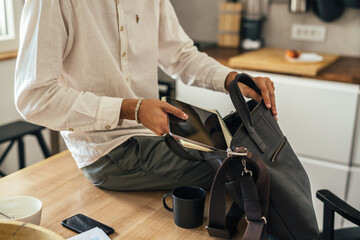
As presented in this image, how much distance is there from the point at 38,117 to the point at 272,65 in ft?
4.86

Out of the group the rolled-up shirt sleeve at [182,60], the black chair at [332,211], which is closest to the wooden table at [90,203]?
the black chair at [332,211]

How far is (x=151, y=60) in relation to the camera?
143 cm

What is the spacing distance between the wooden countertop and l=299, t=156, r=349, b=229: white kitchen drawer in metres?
0.45

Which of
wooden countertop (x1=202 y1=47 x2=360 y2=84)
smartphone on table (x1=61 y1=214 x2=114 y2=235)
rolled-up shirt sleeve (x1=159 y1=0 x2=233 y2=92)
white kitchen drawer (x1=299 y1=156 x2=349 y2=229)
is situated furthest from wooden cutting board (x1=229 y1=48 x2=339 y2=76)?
smartphone on table (x1=61 y1=214 x2=114 y2=235)

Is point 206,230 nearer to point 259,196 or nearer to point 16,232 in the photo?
point 259,196

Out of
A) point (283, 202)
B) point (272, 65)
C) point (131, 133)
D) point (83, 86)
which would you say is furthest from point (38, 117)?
point (272, 65)

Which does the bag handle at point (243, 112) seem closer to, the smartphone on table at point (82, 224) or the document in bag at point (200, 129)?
the document in bag at point (200, 129)

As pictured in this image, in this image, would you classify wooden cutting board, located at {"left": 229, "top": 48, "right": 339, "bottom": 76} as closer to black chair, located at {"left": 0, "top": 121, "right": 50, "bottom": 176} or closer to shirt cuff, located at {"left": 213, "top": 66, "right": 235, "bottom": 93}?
shirt cuff, located at {"left": 213, "top": 66, "right": 235, "bottom": 93}

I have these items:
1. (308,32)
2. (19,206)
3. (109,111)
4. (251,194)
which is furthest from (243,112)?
(308,32)

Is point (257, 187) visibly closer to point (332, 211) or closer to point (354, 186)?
point (332, 211)

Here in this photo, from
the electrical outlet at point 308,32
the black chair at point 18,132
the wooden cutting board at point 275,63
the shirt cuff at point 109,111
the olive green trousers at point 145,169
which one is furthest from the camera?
the electrical outlet at point 308,32

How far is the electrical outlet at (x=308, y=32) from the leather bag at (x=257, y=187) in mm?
1841

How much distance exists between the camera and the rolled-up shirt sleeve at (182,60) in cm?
153

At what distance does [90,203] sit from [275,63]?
1.46 m
